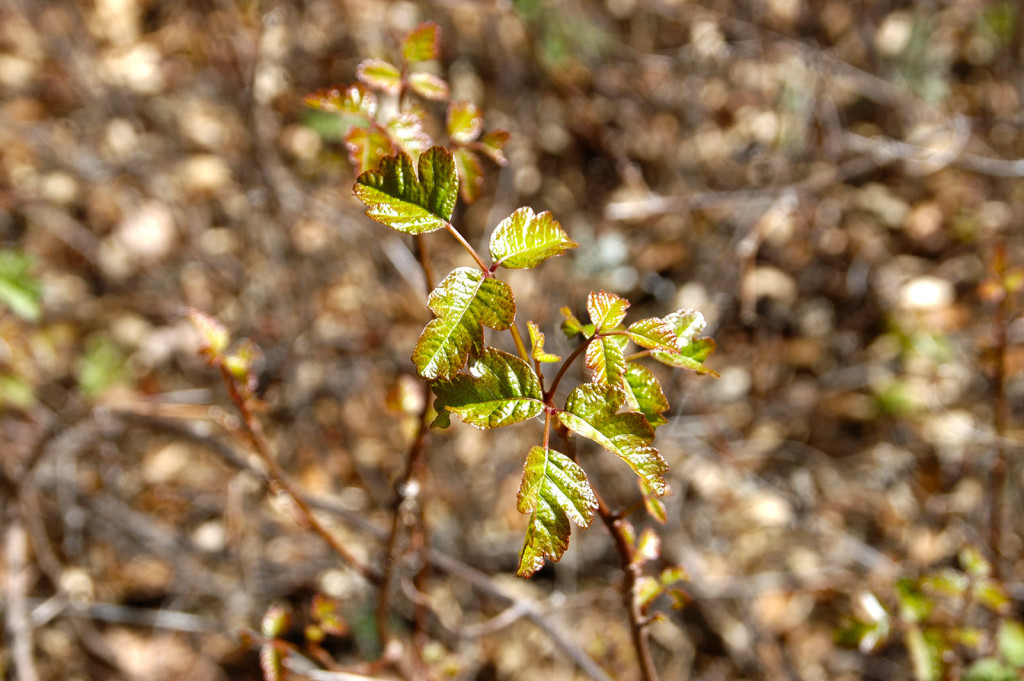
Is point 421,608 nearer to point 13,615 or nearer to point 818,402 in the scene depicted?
Result: point 13,615

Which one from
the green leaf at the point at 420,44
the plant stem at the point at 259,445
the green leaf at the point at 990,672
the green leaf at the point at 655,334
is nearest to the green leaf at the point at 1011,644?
the green leaf at the point at 990,672

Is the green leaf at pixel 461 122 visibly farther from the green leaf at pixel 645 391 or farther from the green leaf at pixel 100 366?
the green leaf at pixel 100 366

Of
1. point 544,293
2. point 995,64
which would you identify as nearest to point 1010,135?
point 995,64

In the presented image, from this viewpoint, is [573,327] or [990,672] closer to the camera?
[573,327]

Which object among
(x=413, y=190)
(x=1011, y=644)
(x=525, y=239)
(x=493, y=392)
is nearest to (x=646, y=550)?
(x=493, y=392)

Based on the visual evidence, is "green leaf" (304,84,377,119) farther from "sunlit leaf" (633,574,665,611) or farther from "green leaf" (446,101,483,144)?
"sunlit leaf" (633,574,665,611)

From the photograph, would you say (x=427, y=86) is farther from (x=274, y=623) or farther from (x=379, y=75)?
A: (x=274, y=623)
